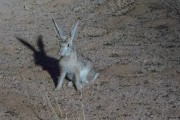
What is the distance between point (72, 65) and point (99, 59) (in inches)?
56.8

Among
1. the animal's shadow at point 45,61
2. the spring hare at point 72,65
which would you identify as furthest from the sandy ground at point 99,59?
the spring hare at point 72,65

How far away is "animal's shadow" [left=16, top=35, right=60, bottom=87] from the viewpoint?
8.59 metres

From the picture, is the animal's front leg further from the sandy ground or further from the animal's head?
the animal's head

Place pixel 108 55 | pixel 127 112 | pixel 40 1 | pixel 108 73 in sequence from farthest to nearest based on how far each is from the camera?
pixel 40 1 → pixel 108 55 → pixel 108 73 → pixel 127 112

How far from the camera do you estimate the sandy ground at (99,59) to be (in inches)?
282

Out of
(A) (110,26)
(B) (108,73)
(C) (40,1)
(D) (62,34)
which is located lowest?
(C) (40,1)

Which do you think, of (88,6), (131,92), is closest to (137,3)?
Answer: (88,6)

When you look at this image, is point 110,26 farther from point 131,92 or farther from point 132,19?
point 131,92

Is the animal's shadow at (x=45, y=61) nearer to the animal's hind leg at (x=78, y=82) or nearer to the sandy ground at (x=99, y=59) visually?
the sandy ground at (x=99, y=59)

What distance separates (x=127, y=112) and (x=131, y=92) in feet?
2.26

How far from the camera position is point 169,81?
7.85 meters

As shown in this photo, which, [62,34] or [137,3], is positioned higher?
[62,34]

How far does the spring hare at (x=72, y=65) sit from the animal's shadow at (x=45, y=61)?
434 millimetres

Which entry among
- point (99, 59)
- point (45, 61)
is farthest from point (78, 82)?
point (45, 61)
